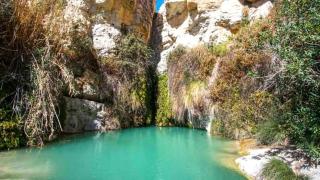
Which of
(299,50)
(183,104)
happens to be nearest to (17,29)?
(183,104)

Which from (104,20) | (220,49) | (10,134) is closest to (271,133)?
(220,49)

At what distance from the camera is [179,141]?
10.5 meters

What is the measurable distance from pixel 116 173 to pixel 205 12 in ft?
32.3

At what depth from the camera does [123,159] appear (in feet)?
25.7

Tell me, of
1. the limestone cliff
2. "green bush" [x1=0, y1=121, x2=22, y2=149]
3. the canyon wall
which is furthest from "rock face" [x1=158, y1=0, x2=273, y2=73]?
"green bush" [x1=0, y1=121, x2=22, y2=149]

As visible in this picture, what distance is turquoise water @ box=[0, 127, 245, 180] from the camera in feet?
21.6

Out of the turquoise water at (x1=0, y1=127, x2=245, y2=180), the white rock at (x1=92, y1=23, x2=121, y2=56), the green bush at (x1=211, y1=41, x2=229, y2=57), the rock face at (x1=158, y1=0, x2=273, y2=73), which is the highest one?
the rock face at (x1=158, y1=0, x2=273, y2=73)

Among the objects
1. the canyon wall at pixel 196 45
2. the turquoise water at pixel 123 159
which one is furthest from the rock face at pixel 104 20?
the turquoise water at pixel 123 159

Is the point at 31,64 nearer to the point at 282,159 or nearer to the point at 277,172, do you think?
the point at 282,159

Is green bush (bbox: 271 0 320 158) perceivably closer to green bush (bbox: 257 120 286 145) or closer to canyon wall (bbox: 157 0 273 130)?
green bush (bbox: 257 120 286 145)

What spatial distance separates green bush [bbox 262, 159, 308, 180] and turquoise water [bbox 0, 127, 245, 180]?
22.5 inches

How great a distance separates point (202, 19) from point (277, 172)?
10.2 m

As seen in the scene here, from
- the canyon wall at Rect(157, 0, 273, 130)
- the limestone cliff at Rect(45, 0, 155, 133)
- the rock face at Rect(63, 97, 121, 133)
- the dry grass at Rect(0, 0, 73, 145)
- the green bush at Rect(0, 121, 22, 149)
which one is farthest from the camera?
the canyon wall at Rect(157, 0, 273, 130)

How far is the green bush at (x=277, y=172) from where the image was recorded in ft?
18.5
